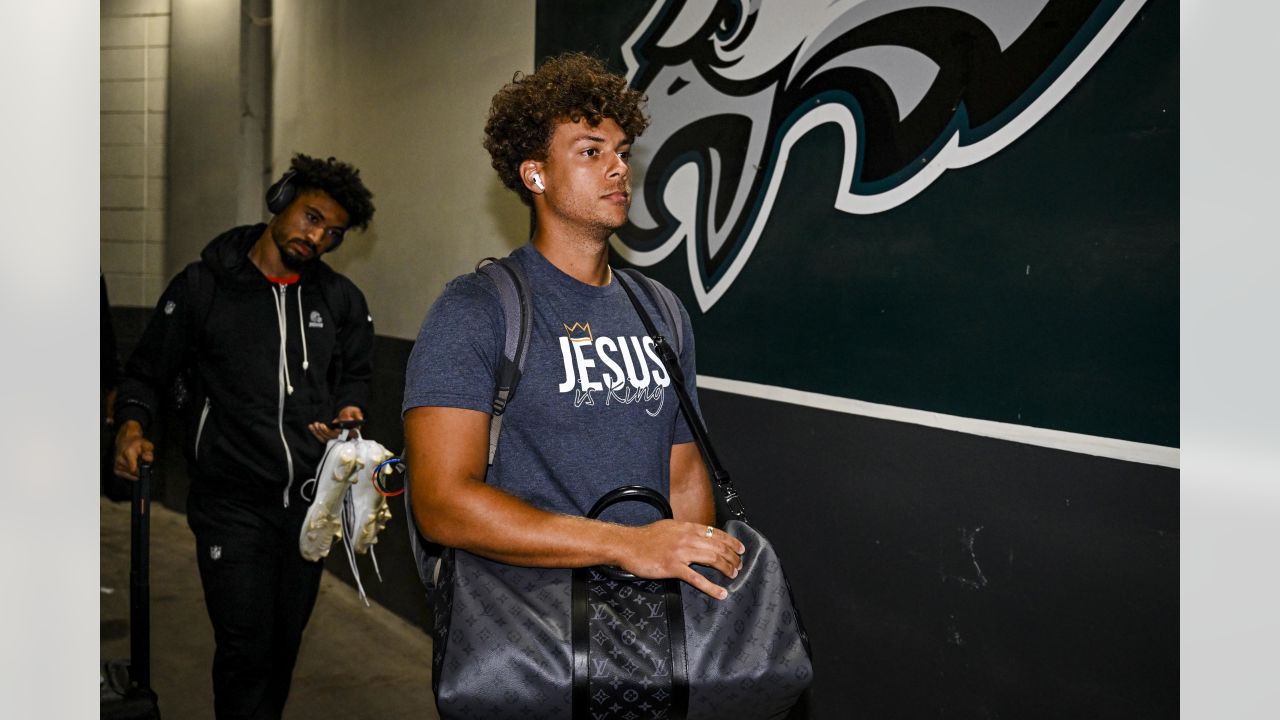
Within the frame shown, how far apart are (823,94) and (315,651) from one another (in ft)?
11.0

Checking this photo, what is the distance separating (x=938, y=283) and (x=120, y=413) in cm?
232

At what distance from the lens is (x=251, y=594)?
9.94ft

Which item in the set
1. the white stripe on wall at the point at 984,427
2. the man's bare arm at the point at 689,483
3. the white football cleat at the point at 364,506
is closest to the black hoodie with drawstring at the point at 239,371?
the white football cleat at the point at 364,506

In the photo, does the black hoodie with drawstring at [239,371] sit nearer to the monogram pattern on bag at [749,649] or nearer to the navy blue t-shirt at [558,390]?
the navy blue t-shirt at [558,390]

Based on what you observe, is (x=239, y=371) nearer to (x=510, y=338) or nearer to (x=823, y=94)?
(x=510, y=338)

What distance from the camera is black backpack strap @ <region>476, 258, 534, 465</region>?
5.43 feet

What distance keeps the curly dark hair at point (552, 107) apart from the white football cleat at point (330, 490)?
135 centimetres

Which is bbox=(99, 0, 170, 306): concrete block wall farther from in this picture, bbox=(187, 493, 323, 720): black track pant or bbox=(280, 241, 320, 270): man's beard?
bbox=(187, 493, 323, 720): black track pant

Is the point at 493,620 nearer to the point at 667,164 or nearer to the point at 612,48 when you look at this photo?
the point at 667,164

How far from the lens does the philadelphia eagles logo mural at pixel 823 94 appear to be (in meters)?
2.31

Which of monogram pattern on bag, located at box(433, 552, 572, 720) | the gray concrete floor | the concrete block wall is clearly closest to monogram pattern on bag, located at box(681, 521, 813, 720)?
monogram pattern on bag, located at box(433, 552, 572, 720)

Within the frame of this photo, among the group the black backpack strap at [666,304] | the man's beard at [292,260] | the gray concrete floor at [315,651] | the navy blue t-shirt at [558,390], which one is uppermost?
the man's beard at [292,260]

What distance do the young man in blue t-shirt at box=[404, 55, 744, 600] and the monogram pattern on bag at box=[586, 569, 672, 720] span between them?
64mm

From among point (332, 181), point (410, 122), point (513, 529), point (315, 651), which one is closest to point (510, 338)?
point (513, 529)
